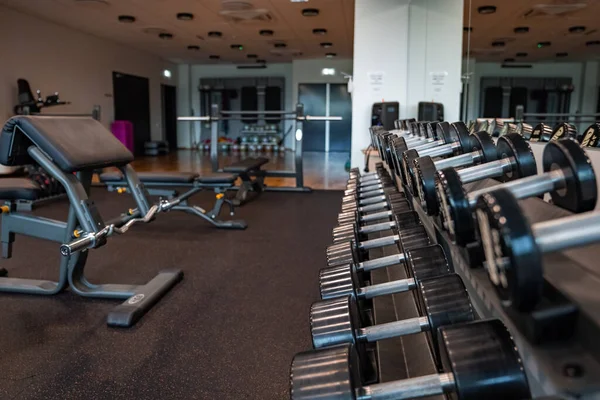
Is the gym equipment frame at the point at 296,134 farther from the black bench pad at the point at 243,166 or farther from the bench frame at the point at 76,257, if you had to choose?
the bench frame at the point at 76,257

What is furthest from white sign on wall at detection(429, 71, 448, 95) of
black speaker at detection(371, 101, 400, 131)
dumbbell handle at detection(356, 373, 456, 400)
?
dumbbell handle at detection(356, 373, 456, 400)

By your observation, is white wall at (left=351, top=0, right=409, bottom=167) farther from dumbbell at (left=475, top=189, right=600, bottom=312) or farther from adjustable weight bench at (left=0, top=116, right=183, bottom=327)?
dumbbell at (left=475, top=189, right=600, bottom=312)

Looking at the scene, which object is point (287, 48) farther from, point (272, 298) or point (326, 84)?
point (272, 298)

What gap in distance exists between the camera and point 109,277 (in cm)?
269

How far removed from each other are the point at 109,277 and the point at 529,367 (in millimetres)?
2598

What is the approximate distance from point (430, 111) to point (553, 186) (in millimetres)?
4479

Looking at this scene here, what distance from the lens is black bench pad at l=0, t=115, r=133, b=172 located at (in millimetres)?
2029

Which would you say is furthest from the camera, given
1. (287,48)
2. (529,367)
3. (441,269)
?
(287,48)

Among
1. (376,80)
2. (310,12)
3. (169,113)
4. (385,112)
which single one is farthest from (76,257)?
(169,113)

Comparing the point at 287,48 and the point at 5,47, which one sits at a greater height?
the point at 287,48

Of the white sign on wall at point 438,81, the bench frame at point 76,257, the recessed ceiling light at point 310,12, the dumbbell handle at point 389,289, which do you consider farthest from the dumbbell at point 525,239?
the recessed ceiling light at point 310,12

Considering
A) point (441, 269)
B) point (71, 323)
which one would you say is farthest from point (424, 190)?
point (71, 323)

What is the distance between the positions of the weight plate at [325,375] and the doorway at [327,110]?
1229cm

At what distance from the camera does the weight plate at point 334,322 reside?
702 mm
